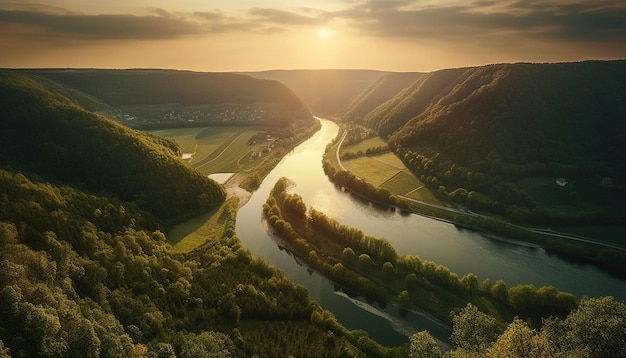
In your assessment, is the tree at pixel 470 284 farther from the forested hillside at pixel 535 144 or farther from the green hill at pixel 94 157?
the green hill at pixel 94 157

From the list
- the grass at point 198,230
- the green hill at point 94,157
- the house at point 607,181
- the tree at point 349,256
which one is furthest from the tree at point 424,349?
the house at point 607,181

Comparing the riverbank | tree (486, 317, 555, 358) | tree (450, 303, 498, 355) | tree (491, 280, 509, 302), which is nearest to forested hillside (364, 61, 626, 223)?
the riverbank

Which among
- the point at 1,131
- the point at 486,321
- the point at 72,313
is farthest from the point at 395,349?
the point at 1,131

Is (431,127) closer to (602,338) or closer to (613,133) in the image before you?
(613,133)

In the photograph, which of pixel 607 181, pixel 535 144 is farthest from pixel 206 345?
pixel 535 144

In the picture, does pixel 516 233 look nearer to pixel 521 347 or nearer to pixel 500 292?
pixel 500 292
